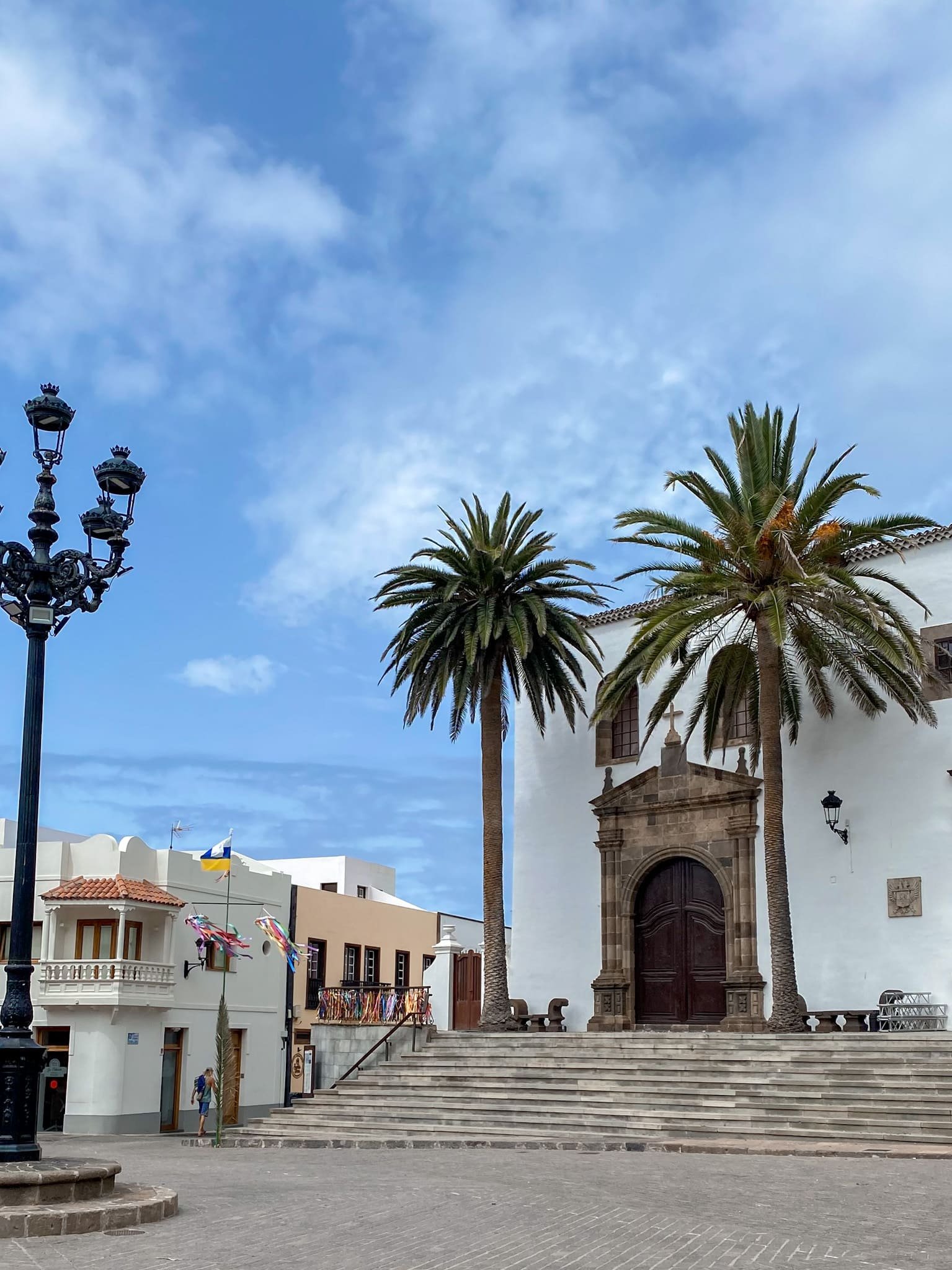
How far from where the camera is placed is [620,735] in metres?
29.1

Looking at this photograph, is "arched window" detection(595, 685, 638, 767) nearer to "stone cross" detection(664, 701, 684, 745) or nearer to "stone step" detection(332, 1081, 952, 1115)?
"stone cross" detection(664, 701, 684, 745)

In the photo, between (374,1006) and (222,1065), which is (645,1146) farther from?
(374,1006)

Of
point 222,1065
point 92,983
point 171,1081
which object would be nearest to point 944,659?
point 222,1065

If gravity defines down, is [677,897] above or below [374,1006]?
above

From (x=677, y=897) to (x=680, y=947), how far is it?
982 mm

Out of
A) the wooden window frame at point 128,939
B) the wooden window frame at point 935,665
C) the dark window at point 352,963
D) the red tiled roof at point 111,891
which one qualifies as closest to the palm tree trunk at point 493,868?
the wooden window frame at point 935,665

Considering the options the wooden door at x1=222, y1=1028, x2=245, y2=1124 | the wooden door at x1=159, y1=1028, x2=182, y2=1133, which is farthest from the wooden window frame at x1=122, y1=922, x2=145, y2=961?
the wooden door at x1=222, y1=1028, x2=245, y2=1124

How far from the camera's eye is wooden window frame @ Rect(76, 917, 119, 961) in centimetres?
3256

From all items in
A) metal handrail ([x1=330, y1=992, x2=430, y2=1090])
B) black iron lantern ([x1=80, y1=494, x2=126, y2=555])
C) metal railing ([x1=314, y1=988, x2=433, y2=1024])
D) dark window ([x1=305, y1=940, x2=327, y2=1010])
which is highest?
black iron lantern ([x1=80, y1=494, x2=126, y2=555])

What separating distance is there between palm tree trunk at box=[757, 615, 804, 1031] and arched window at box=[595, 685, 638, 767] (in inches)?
225

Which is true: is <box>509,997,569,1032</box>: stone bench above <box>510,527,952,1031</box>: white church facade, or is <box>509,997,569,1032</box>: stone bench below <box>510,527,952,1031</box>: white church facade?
below

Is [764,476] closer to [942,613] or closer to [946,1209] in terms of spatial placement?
[942,613]

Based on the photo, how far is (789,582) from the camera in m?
23.0

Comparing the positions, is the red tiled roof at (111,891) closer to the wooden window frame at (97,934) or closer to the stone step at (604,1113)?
the wooden window frame at (97,934)
